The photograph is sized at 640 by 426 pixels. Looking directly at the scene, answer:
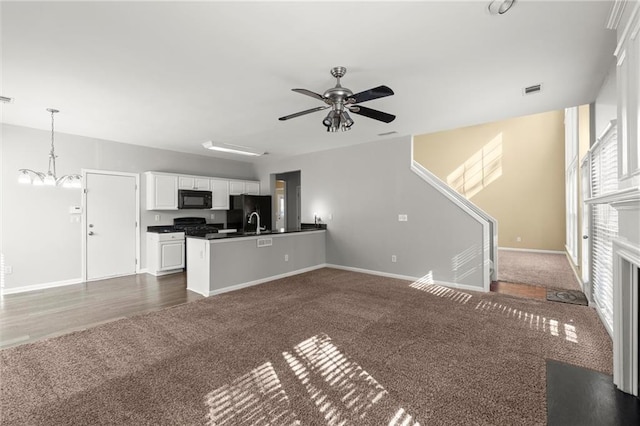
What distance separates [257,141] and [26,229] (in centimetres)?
404

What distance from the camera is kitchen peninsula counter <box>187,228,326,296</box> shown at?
14.4 feet

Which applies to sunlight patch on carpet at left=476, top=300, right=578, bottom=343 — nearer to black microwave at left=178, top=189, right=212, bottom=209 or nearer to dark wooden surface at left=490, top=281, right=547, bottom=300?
dark wooden surface at left=490, top=281, right=547, bottom=300

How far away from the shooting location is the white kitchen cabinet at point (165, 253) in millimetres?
5711

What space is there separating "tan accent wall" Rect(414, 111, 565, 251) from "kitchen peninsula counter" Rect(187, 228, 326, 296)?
6.00 meters

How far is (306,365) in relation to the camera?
2320 millimetres

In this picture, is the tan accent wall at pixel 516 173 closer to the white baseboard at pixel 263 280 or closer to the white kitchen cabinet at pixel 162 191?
the white baseboard at pixel 263 280

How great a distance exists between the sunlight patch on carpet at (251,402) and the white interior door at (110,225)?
4.83m

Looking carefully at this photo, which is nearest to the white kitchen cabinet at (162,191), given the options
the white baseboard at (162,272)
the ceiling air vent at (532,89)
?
the white baseboard at (162,272)

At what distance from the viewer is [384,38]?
2297mm

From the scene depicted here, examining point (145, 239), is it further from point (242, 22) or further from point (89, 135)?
point (242, 22)

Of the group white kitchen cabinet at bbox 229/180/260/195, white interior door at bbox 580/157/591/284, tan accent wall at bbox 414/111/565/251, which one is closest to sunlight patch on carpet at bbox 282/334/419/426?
white interior door at bbox 580/157/591/284

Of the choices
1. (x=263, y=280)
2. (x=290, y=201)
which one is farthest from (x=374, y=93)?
(x=290, y=201)

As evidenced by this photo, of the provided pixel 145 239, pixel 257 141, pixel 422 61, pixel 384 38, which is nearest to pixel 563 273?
pixel 422 61

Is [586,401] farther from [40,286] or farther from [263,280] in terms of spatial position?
[40,286]
